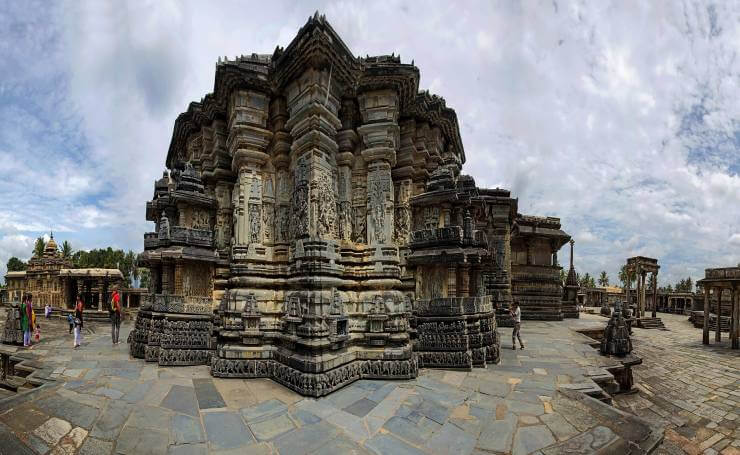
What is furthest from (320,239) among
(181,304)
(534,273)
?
(534,273)

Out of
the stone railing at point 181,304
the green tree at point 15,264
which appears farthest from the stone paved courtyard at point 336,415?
the green tree at point 15,264

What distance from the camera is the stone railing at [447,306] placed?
693 cm

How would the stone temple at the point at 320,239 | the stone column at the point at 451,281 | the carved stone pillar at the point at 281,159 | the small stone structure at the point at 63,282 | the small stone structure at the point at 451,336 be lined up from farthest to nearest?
the small stone structure at the point at 63,282 → the carved stone pillar at the point at 281,159 → the stone column at the point at 451,281 → the small stone structure at the point at 451,336 → the stone temple at the point at 320,239

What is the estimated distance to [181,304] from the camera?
696 centimetres

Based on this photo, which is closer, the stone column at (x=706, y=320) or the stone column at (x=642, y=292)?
the stone column at (x=706, y=320)

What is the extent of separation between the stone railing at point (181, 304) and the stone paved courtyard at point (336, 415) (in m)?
1.15

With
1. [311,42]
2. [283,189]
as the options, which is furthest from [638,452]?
[311,42]

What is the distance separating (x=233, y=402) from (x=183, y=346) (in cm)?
259

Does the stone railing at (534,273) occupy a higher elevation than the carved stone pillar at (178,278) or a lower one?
lower

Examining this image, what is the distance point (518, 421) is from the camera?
14.3 feet

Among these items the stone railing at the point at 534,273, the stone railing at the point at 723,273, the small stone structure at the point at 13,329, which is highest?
the stone railing at the point at 723,273

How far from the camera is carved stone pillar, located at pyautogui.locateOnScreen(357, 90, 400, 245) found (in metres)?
7.20

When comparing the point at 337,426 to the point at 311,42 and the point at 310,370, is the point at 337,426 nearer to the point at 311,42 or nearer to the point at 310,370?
the point at 310,370

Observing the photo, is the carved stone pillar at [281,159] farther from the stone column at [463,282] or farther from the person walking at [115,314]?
the person walking at [115,314]
